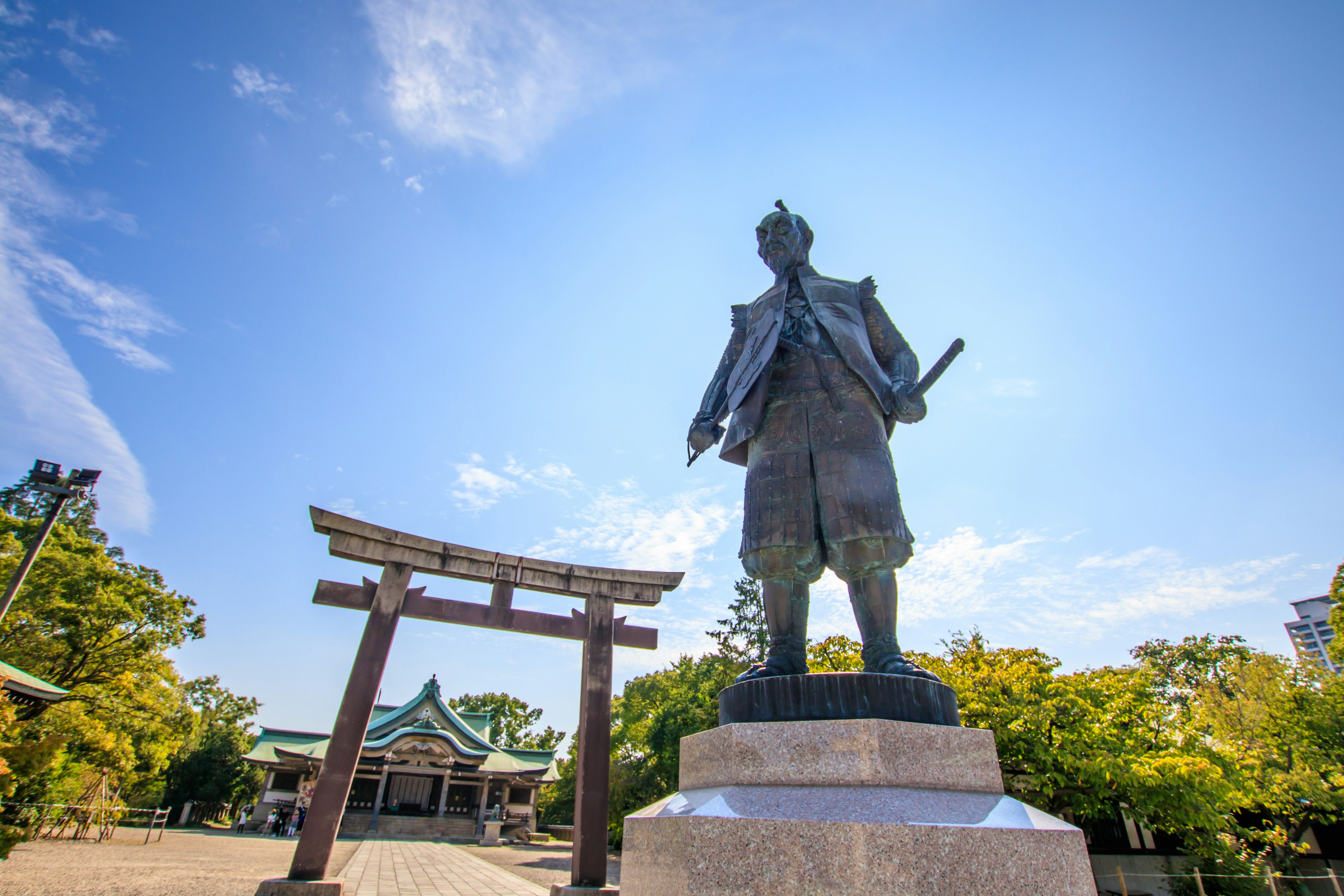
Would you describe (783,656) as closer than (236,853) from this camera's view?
Yes

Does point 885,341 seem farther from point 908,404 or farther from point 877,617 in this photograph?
point 877,617

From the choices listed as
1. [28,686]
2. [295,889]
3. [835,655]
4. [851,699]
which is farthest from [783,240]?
[28,686]

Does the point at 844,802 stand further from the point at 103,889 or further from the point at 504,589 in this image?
the point at 103,889

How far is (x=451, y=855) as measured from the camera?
16734mm

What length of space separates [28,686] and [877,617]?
17.0 meters

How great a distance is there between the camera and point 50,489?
34.6 ft

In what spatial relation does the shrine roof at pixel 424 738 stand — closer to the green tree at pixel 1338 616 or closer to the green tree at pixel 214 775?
the green tree at pixel 214 775

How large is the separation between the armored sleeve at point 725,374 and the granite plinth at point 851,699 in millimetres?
1583

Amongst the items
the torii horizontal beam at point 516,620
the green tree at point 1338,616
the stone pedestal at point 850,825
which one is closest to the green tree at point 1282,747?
the green tree at point 1338,616

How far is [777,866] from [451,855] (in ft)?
61.8

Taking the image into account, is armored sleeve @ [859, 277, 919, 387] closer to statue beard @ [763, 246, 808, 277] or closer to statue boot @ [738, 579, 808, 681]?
statue beard @ [763, 246, 808, 277]

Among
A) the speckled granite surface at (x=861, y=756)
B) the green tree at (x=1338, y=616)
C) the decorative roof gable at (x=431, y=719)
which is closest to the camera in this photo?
the speckled granite surface at (x=861, y=756)

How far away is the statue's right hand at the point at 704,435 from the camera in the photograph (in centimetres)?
365

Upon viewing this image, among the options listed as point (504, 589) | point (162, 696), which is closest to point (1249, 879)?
point (504, 589)
